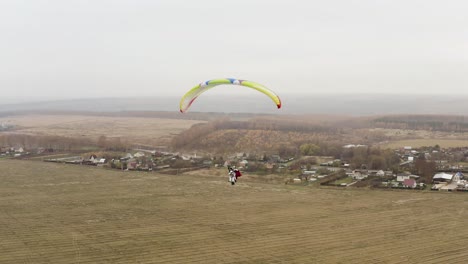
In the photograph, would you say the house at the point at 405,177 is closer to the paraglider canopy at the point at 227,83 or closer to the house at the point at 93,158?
the paraglider canopy at the point at 227,83

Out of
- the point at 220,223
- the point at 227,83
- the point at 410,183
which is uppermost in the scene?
the point at 227,83

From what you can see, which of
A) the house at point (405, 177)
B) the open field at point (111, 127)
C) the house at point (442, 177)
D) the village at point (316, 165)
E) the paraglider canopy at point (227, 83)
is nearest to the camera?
the paraglider canopy at point (227, 83)

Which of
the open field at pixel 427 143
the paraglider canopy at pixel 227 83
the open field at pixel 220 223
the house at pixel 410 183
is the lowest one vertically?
the open field at pixel 220 223

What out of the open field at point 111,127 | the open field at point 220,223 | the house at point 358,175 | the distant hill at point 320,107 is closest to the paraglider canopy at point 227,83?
the open field at point 220,223

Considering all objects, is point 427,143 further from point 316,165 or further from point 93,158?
point 93,158

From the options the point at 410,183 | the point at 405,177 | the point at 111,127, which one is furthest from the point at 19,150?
the point at 410,183

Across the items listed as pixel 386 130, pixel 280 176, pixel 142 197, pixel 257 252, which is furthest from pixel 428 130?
pixel 257 252

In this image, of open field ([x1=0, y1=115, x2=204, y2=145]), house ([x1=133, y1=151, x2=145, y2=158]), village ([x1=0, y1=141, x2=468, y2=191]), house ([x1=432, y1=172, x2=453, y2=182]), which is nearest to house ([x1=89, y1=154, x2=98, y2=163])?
village ([x1=0, y1=141, x2=468, y2=191])
